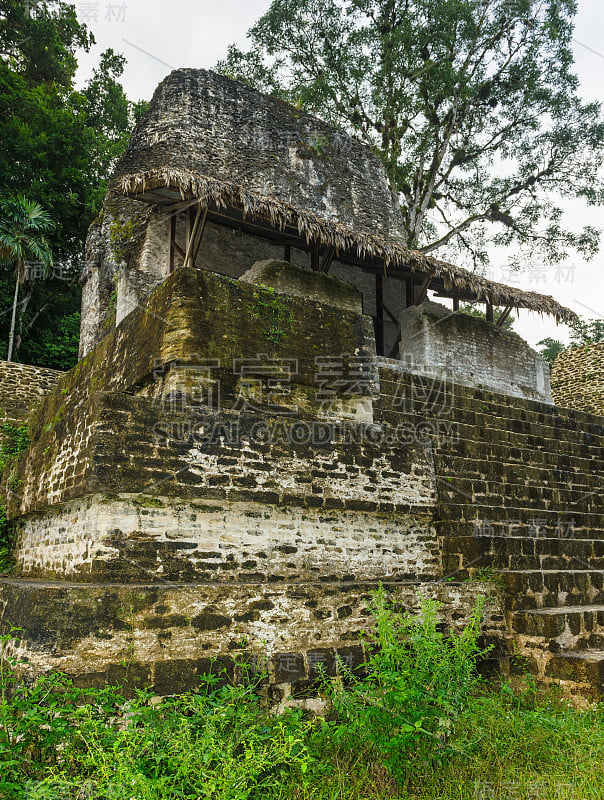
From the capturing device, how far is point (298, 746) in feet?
12.2

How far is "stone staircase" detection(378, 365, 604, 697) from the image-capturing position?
5715 millimetres

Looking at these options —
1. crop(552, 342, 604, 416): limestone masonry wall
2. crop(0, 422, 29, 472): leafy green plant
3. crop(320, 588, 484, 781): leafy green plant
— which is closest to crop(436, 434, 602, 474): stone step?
crop(320, 588, 484, 781): leafy green plant

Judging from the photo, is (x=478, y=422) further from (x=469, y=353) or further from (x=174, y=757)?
→ (x=174, y=757)

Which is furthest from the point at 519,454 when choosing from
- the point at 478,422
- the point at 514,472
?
the point at 478,422

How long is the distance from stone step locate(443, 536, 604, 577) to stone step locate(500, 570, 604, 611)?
23 cm

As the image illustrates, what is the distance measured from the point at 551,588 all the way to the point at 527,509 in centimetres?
176

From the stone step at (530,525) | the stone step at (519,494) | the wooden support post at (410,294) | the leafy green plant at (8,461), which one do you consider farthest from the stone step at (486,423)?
the leafy green plant at (8,461)

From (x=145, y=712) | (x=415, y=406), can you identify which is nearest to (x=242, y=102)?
(x=415, y=406)

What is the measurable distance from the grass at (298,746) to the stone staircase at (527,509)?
1425mm

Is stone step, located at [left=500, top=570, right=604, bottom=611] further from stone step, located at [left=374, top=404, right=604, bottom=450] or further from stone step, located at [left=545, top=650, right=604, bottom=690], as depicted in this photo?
stone step, located at [left=374, top=404, right=604, bottom=450]

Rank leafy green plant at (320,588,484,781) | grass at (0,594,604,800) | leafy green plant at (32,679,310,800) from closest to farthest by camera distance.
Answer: leafy green plant at (32,679,310,800)
grass at (0,594,604,800)
leafy green plant at (320,588,484,781)

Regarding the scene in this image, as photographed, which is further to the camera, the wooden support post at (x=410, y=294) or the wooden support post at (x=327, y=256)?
the wooden support post at (x=410, y=294)

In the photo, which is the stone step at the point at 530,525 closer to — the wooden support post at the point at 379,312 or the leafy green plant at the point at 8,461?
the wooden support post at the point at 379,312

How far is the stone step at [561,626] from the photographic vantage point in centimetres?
564
